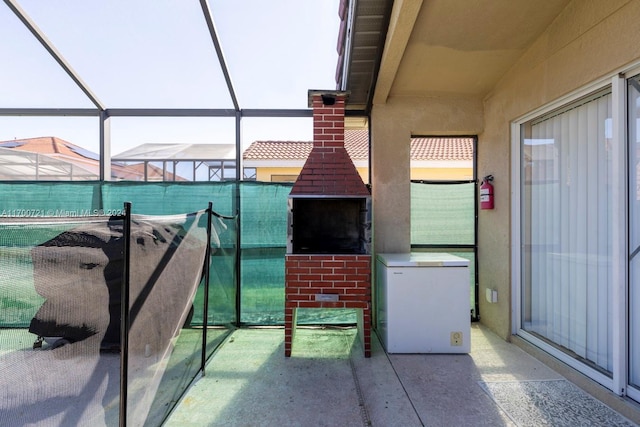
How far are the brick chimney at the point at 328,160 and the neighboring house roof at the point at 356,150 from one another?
1.98 m

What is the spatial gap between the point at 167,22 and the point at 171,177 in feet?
6.13

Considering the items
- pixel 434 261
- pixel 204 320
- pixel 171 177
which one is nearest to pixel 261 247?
pixel 204 320

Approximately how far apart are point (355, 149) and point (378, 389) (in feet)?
14.2

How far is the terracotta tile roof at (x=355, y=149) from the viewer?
586 centimetres

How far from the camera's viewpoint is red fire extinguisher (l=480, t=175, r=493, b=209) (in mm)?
3586

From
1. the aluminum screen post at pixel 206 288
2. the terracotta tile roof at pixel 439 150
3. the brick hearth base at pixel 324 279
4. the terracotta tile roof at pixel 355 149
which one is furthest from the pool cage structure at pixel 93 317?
the terracotta tile roof at pixel 439 150

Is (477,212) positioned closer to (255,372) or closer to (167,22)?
(255,372)

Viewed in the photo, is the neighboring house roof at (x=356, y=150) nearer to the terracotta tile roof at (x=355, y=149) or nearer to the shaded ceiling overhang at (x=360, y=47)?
the terracotta tile roof at (x=355, y=149)

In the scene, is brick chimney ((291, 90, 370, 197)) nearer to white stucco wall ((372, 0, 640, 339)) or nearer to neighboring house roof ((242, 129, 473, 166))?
white stucco wall ((372, 0, 640, 339))

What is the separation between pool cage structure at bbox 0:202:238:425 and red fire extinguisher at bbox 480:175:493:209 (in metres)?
3.15

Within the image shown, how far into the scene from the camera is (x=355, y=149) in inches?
235

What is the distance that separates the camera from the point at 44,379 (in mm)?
1114

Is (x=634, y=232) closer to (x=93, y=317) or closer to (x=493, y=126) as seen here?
(x=493, y=126)

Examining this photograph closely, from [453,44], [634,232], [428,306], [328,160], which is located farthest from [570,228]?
[328,160]
